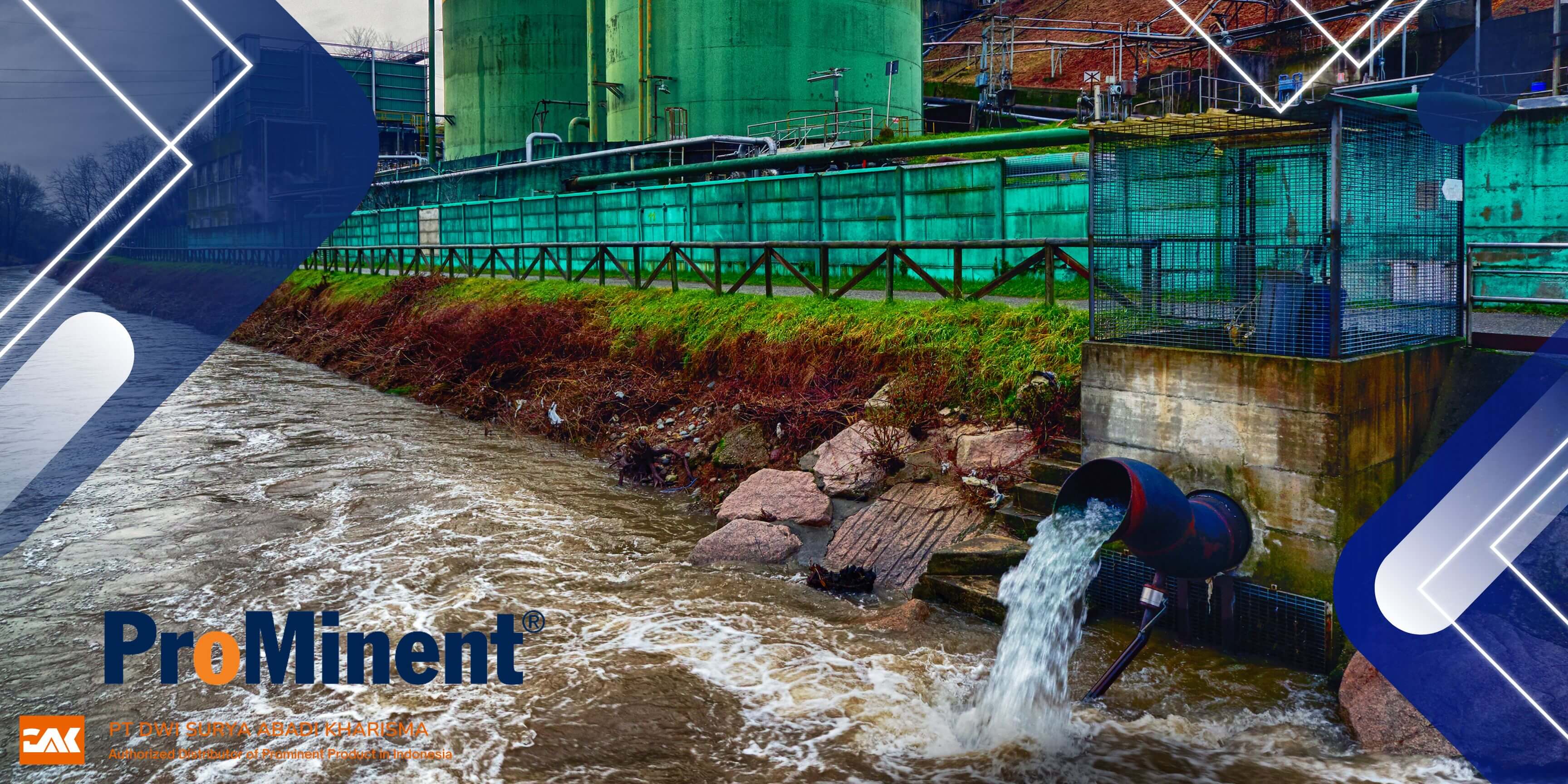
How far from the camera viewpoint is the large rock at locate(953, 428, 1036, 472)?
368 inches

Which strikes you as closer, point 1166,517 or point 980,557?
point 1166,517

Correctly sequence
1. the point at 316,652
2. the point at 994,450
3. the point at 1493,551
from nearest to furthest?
1. the point at 1493,551
2. the point at 316,652
3. the point at 994,450

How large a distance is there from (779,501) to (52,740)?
5.83 meters

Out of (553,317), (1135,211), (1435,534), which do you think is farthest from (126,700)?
(553,317)

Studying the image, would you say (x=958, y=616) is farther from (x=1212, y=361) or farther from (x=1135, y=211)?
(x=1135, y=211)

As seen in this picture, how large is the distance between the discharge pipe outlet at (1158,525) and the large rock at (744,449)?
5.16 metres

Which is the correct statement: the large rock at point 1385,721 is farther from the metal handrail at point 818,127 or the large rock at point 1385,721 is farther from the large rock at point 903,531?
the metal handrail at point 818,127

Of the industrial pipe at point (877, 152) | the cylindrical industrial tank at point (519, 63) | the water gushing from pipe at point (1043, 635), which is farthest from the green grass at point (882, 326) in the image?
the cylindrical industrial tank at point (519, 63)

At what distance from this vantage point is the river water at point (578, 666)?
5.93 metres

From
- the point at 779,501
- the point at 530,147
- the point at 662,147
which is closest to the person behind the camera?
the point at 779,501

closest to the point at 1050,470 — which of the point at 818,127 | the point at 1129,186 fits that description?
the point at 1129,186

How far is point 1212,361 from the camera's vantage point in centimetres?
733

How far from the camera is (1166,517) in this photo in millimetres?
6676

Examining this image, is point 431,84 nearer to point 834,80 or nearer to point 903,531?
point 834,80
